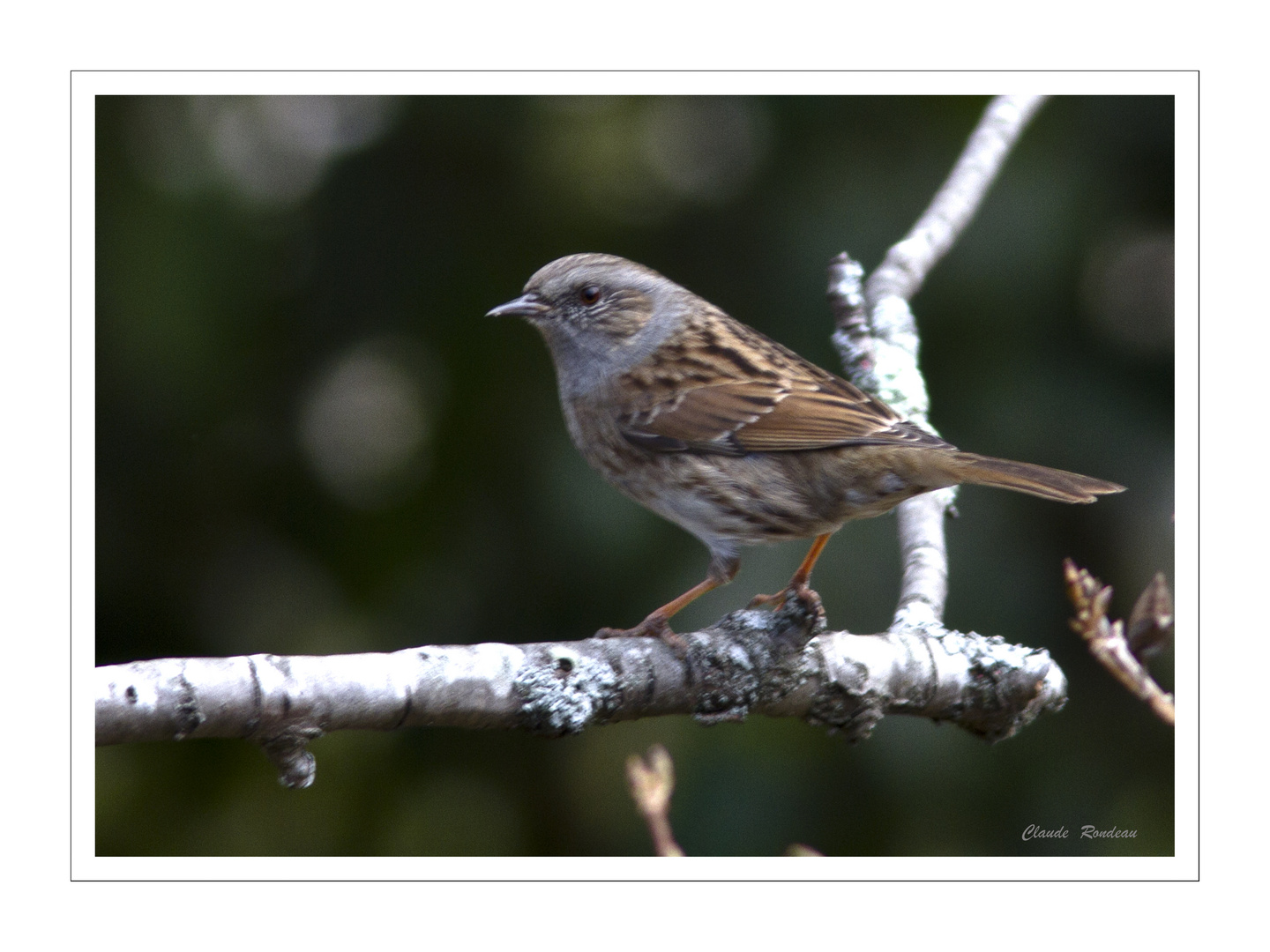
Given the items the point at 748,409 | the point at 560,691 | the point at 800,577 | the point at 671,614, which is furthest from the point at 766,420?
the point at 560,691

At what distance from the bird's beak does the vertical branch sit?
2.89 ft

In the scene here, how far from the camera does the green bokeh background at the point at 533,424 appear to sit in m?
3.35

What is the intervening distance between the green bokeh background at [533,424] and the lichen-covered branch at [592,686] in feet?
1.76

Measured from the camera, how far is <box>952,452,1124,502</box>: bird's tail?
8.14 feet

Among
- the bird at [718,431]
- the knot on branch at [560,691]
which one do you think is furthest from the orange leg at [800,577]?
the knot on branch at [560,691]

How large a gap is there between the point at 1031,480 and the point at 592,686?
1049 millimetres

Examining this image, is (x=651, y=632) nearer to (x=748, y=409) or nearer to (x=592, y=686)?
(x=592, y=686)

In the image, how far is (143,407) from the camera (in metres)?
3.71

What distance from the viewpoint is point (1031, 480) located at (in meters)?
2.54

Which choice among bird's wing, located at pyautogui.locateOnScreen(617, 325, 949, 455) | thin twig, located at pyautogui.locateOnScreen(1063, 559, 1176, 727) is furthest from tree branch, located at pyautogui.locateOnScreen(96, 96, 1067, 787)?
thin twig, located at pyautogui.locateOnScreen(1063, 559, 1176, 727)

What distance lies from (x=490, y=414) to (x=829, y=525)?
131cm
